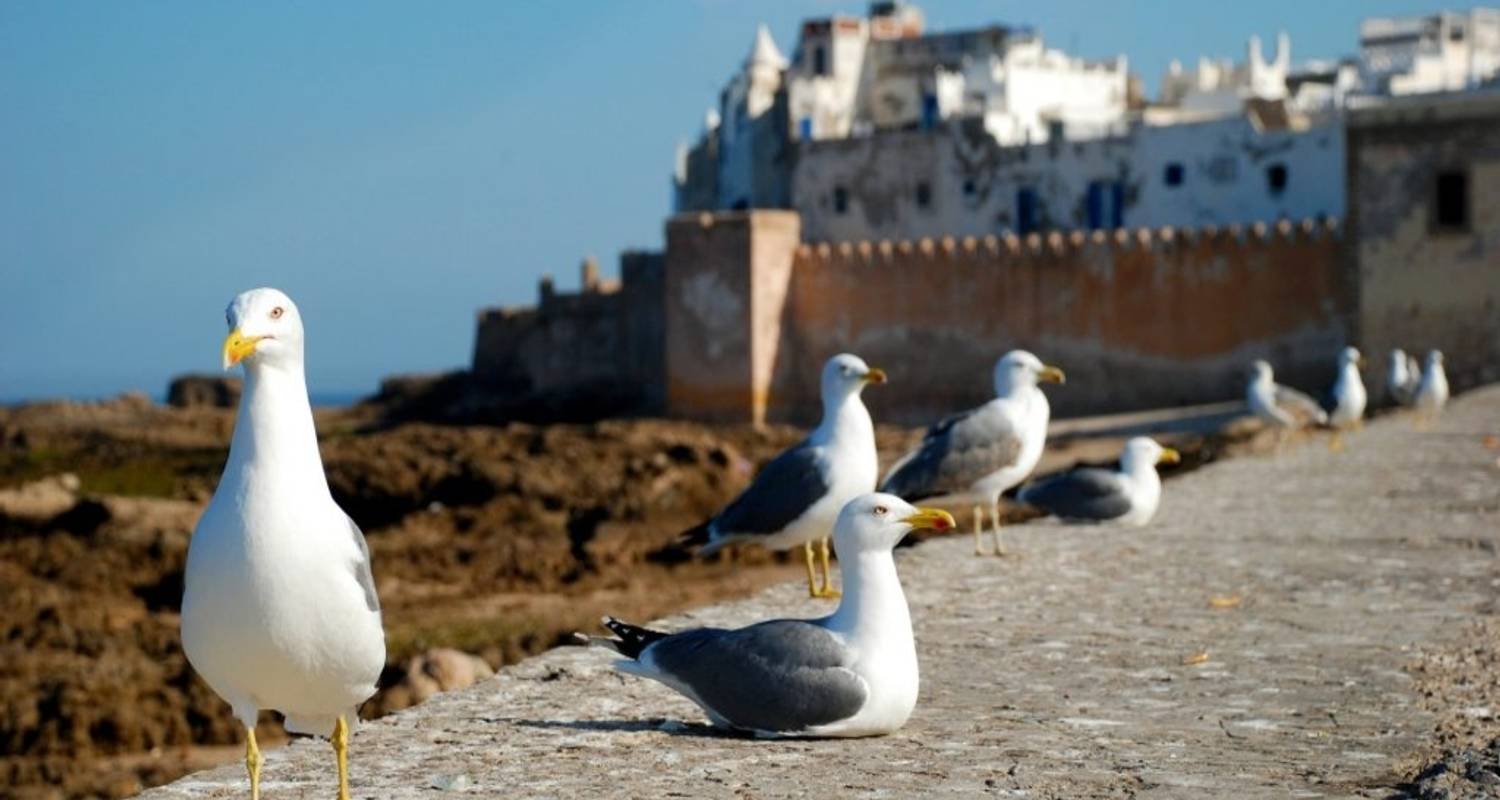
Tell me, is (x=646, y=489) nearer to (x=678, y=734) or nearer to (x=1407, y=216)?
(x=1407, y=216)

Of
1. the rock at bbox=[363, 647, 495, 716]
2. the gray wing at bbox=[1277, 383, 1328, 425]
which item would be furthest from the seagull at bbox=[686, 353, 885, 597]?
the gray wing at bbox=[1277, 383, 1328, 425]

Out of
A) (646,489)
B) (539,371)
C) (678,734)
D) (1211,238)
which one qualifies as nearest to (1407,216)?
(1211,238)

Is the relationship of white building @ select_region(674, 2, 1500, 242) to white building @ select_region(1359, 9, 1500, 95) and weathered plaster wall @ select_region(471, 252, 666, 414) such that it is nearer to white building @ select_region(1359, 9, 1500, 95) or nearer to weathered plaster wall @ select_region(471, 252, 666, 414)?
white building @ select_region(1359, 9, 1500, 95)

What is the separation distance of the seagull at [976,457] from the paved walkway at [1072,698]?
32 cm

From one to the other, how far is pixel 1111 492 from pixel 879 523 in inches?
205

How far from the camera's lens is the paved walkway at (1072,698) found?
5.00 meters

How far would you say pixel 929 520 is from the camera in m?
5.31

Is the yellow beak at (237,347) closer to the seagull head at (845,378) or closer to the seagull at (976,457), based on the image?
the seagull head at (845,378)

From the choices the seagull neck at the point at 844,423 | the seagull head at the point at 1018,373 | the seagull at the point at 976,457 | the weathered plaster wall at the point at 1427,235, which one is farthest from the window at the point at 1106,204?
the seagull neck at the point at 844,423

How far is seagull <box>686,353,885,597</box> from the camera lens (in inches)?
297

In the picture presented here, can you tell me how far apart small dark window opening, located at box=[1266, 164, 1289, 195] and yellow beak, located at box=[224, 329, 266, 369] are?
3518cm

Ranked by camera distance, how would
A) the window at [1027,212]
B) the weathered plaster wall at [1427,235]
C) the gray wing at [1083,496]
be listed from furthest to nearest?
1. the window at [1027,212]
2. the weathered plaster wall at [1427,235]
3. the gray wing at [1083,496]

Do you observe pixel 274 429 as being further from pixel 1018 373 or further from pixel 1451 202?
pixel 1451 202

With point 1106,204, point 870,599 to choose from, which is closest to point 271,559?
point 870,599
